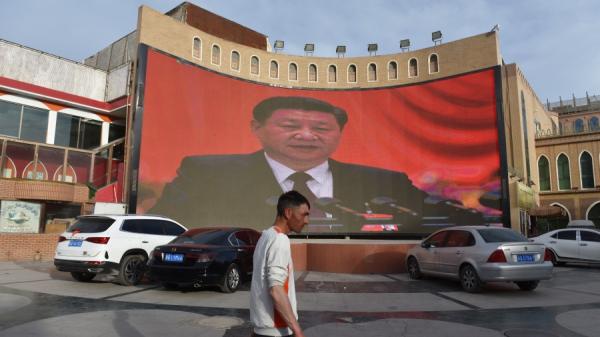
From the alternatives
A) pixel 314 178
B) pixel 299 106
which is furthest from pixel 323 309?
pixel 299 106

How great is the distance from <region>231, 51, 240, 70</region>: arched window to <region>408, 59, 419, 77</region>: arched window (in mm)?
13894

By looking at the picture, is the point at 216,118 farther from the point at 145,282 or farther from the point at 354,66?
the point at 145,282

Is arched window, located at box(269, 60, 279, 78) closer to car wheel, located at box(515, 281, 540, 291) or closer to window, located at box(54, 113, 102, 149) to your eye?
window, located at box(54, 113, 102, 149)

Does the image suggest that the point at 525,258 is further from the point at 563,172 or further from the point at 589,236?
the point at 563,172

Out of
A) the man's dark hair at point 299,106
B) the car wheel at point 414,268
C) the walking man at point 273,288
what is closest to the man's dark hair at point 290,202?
the walking man at point 273,288

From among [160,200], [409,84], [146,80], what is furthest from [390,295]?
[409,84]

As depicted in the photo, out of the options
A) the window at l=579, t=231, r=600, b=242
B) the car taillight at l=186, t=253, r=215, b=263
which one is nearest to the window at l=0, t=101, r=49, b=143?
the car taillight at l=186, t=253, r=215, b=263

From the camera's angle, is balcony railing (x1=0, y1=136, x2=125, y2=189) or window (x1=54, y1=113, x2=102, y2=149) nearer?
balcony railing (x1=0, y1=136, x2=125, y2=189)

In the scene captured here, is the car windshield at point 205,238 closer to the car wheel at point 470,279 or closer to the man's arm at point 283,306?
the car wheel at point 470,279

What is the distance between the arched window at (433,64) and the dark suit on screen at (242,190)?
884cm

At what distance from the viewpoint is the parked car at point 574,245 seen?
48.7 feet

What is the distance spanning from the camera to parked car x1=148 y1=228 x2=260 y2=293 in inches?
346

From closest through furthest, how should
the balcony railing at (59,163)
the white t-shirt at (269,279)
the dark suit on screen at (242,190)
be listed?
the white t-shirt at (269,279), the balcony railing at (59,163), the dark suit on screen at (242,190)

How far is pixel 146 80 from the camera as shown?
25.7 meters
